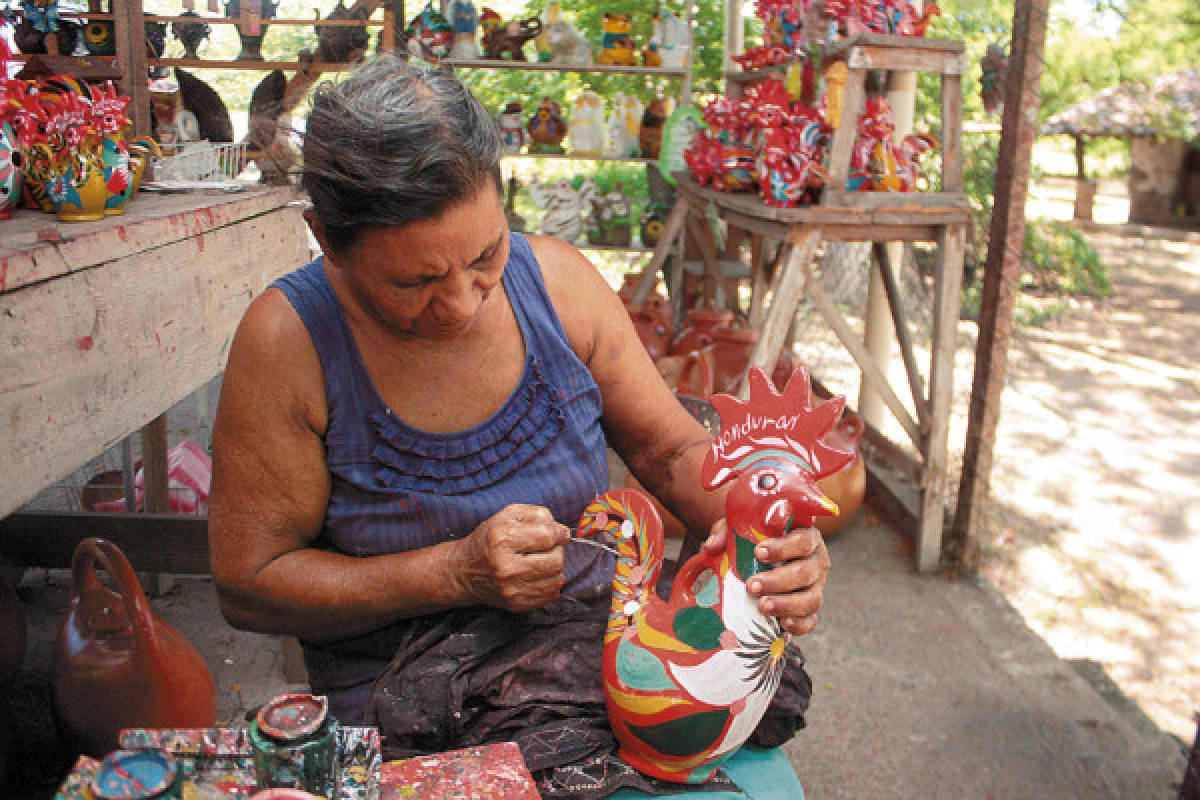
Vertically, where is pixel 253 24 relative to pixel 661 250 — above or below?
above

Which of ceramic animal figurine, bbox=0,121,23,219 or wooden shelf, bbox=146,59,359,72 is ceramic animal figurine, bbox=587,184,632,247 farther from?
ceramic animal figurine, bbox=0,121,23,219

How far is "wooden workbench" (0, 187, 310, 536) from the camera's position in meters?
1.53

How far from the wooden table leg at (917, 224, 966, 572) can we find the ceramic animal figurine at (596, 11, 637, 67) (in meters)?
3.39

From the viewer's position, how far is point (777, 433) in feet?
4.35

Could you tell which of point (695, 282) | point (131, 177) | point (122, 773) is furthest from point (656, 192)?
point (122, 773)

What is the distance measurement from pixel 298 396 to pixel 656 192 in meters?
5.28

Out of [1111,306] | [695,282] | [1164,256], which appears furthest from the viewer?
[1164,256]

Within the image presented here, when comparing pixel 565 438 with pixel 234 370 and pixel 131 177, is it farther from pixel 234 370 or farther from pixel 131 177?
pixel 131 177

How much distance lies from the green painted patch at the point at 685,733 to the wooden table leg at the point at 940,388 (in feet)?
8.65

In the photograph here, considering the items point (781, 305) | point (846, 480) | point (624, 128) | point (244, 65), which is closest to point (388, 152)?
point (781, 305)

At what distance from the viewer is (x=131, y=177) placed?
2.21 meters

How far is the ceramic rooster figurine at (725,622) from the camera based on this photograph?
1291 millimetres

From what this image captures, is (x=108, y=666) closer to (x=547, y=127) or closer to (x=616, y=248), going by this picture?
(x=616, y=248)

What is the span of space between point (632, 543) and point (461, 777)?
1.37 feet
